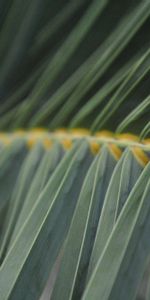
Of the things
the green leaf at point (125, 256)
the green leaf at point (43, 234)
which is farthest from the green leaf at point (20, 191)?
the green leaf at point (125, 256)

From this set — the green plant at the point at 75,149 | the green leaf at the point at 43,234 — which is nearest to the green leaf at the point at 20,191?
the green plant at the point at 75,149

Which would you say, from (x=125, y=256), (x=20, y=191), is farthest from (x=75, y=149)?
(x=125, y=256)

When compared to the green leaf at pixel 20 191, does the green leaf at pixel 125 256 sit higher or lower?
lower

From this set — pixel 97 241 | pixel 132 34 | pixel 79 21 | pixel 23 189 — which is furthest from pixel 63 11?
pixel 97 241

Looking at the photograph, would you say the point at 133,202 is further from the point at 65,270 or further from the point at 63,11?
the point at 63,11

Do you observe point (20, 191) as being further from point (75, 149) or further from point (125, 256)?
point (125, 256)

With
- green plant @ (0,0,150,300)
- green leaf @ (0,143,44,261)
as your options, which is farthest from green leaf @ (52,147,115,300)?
green leaf @ (0,143,44,261)

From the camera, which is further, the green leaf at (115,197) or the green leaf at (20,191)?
the green leaf at (20,191)

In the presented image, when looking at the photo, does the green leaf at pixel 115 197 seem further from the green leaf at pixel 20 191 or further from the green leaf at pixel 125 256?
the green leaf at pixel 20 191
